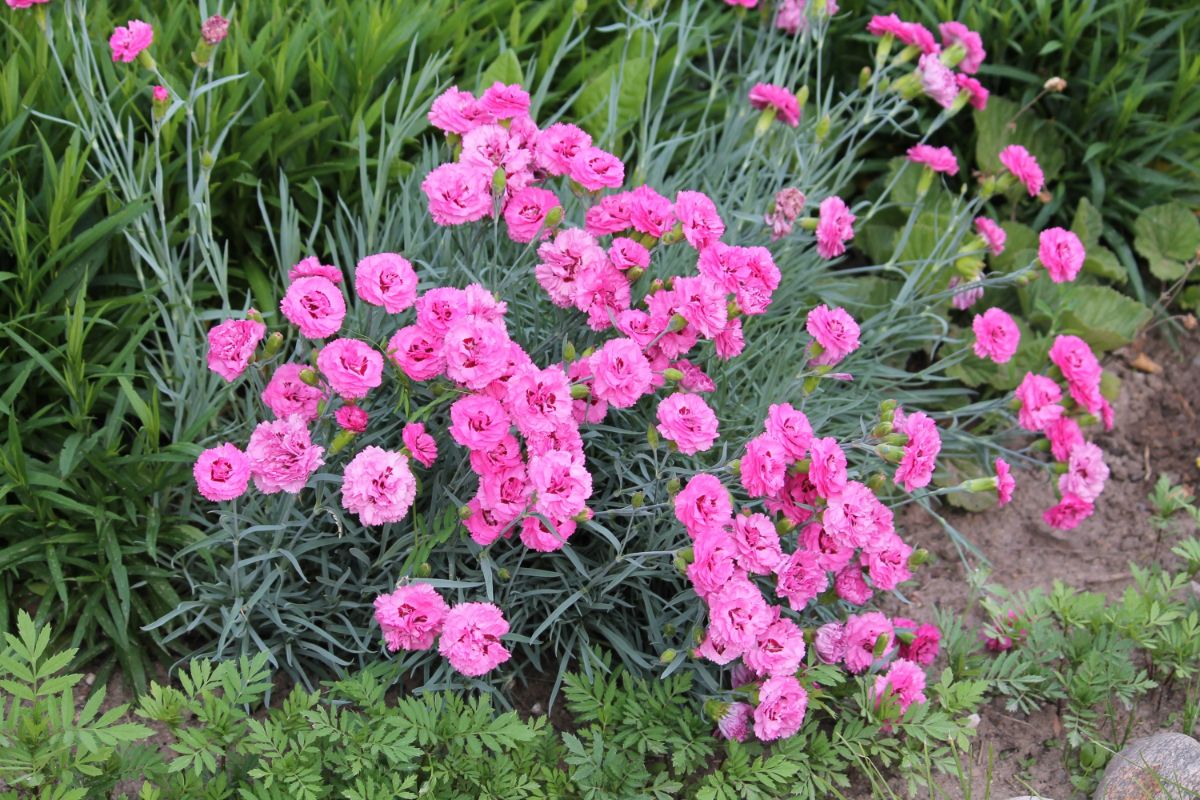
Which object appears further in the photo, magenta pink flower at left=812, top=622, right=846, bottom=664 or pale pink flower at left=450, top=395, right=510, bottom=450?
magenta pink flower at left=812, top=622, right=846, bottom=664

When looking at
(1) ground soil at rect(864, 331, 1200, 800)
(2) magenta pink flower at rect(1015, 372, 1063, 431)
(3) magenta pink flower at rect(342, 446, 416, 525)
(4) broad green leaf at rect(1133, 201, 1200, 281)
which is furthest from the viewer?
(4) broad green leaf at rect(1133, 201, 1200, 281)

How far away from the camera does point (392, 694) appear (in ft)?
7.35

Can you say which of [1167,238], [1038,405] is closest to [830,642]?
[1038,405]

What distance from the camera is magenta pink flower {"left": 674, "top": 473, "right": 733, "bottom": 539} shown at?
6.18 ft

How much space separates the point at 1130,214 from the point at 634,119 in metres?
1.55

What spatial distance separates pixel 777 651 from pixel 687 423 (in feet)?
1.38

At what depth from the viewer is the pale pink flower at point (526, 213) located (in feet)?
6.58

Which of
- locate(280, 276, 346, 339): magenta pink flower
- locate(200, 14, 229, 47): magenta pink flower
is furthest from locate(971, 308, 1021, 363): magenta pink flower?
locate(200, 14, 229, 47): magenta pink flower

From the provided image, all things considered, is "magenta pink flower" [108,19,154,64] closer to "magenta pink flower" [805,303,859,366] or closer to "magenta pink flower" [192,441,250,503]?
"magenta pink flower" [192,441,250,503]

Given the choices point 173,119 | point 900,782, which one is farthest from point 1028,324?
point 173,119

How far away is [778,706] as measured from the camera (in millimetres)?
1961

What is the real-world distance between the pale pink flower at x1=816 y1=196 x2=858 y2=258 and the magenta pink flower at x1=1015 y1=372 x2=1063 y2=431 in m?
0.50

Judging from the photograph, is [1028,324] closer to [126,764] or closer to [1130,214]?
[1130,214]

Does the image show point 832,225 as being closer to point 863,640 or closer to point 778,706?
point 863,640
